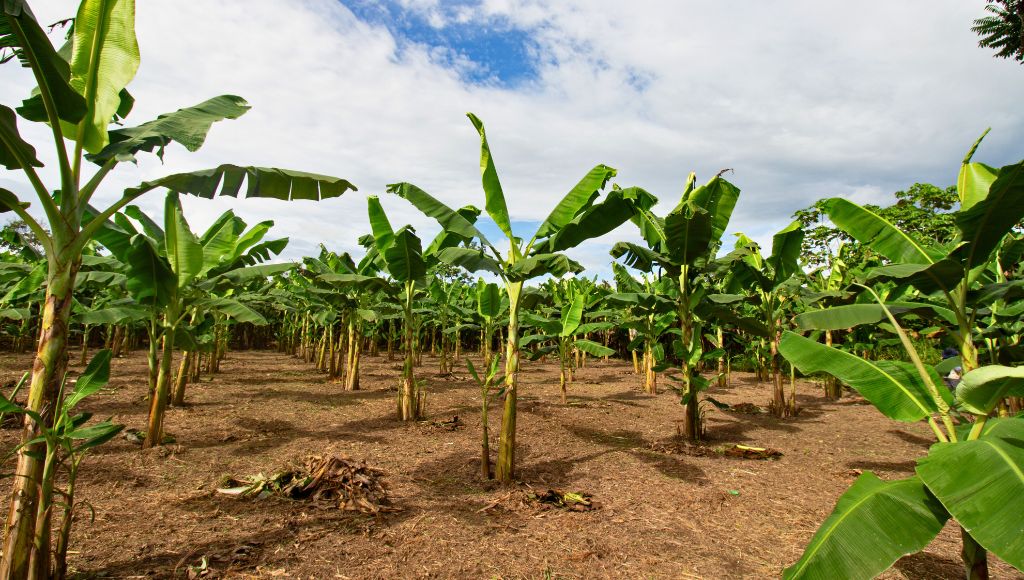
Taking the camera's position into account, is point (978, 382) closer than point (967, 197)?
Yes

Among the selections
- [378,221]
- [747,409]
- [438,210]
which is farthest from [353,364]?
[747,409]

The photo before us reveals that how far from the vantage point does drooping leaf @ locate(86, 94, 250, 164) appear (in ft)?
10.8

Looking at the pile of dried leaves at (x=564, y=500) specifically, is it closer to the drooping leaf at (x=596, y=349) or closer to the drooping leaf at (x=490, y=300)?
the drooping leaf at (x=490, y=300)

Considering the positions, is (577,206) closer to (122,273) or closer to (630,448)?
(630,448)

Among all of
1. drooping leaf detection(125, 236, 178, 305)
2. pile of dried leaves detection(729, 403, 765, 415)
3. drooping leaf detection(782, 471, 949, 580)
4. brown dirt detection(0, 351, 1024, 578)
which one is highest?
drooping leaf detection(125, 236, 178, 305)

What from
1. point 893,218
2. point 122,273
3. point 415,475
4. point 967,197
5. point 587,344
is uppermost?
point 893,218

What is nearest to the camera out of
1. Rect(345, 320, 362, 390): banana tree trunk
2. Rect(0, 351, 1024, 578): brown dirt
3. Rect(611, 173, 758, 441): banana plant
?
Rect(0, 351, 1024, 578): brown dirt

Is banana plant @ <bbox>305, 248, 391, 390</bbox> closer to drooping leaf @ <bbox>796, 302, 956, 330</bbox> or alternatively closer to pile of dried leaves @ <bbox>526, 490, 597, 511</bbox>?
pile of dried leaves @ <bbox>526, 490, 597, 511</bbox>

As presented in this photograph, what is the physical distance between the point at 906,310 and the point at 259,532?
6.00 m

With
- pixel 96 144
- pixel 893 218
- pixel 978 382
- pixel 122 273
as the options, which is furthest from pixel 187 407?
pixel 893 218


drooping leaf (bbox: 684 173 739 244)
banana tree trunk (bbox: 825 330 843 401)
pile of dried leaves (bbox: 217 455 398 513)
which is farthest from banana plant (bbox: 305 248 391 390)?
banana tree trunk (bbox: 825 330 843 401)

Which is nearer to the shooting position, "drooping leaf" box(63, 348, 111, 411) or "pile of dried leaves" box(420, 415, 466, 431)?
"drooping leaf" box(63, 348, 111, 411)

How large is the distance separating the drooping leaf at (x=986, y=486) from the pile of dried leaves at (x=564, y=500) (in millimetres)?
3068

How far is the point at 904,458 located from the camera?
690cm
